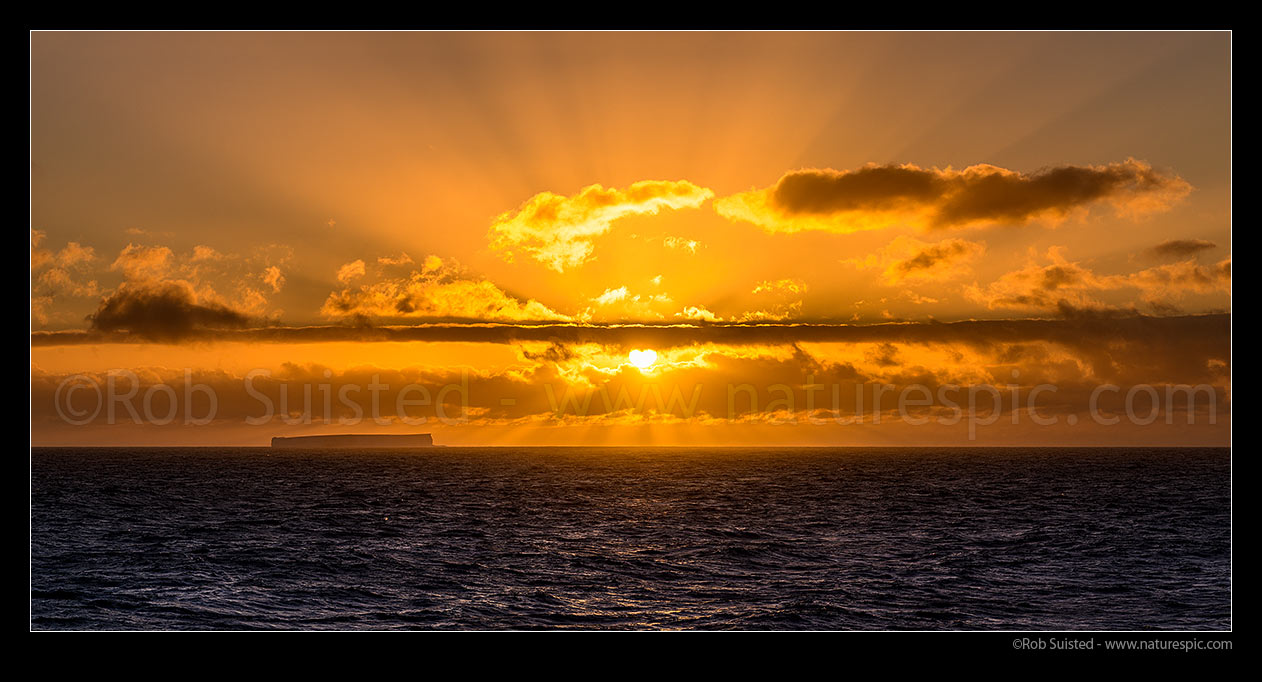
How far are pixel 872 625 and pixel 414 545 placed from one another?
109ft

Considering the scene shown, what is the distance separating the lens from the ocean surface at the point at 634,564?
123ft

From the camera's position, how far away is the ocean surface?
37375 millimetres

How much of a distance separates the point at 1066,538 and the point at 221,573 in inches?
2149

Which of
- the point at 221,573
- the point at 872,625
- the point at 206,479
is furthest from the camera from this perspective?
the point at 206,479

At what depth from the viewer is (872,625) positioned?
35.4 metres

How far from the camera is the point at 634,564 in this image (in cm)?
4972
